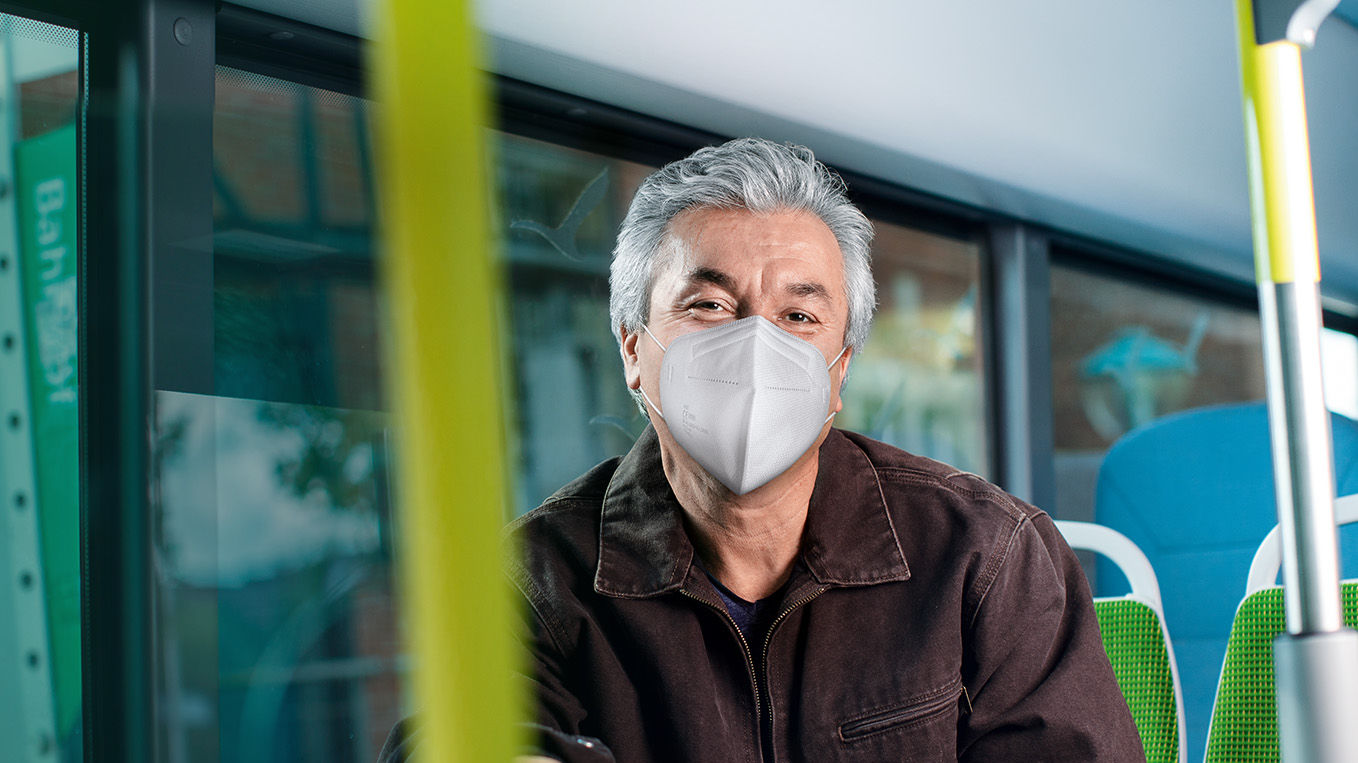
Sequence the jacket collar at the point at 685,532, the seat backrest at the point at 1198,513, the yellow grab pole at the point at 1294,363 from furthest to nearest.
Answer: the seat backrest at the point at 1198,513, the jacket collar at the point at 685,532, the yellow grab pole at the point at 1294,363

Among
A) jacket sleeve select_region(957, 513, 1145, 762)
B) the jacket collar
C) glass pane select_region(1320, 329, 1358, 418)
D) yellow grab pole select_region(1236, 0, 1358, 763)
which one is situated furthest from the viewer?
glass pane select_region(1320, 329, 1358, 418)

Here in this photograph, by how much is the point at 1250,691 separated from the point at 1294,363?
2.86 ft

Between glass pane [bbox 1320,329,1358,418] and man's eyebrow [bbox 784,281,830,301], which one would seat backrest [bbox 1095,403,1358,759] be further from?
man's eyebrow [bbox 784,281,830,301]

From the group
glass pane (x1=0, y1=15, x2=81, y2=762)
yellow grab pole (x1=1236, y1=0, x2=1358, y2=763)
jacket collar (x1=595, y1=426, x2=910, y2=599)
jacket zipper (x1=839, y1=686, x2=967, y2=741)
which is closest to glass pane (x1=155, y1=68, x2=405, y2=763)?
glass pane (x1=0, y1=15, x2=81, y2=762)

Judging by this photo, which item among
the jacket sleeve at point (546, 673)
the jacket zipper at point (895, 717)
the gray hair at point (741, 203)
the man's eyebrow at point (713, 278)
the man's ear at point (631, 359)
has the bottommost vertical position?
the jacket zipper at point (895, 717)

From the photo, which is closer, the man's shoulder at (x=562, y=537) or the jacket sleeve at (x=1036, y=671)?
the jacket sleeve at (x=1036, y=671)

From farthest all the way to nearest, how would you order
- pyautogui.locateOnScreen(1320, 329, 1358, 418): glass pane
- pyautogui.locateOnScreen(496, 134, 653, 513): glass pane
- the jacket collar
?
1. pyautogui.locateOnScreen(1320, 329, 1358, 418): glass pane
2. pyautogui.locateOnScreen(496, 134, 653, 513): glass pane
3. the jacket collar

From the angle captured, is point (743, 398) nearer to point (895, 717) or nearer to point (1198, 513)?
point (895, 717)

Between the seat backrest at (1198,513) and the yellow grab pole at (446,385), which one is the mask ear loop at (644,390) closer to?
the yellow grab pole at (446,385)

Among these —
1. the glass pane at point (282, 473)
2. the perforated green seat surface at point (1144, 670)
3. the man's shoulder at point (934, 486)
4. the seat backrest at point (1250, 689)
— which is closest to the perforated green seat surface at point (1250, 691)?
the seat backrest at point (1250, 689)

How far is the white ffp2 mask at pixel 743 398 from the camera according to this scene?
1.19 m

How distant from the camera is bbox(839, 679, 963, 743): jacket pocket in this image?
1176mm

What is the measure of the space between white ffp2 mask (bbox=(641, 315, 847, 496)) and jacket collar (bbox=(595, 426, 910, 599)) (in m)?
0.10

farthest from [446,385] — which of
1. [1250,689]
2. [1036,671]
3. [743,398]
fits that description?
[1250,689]
